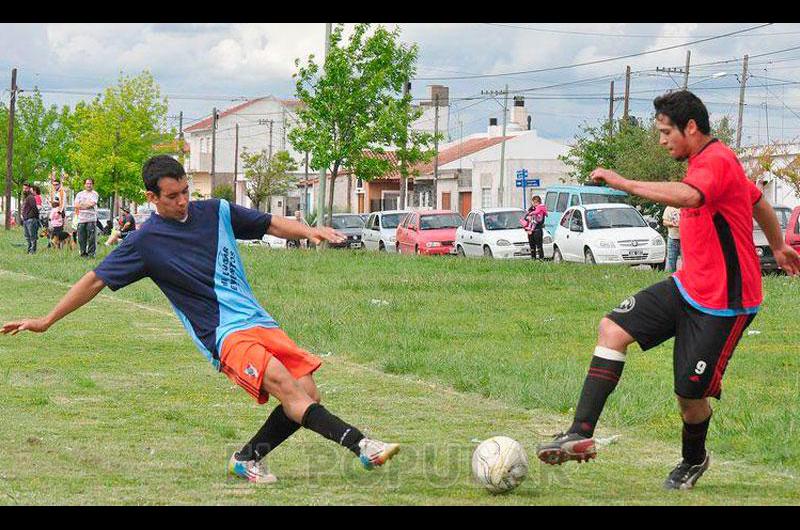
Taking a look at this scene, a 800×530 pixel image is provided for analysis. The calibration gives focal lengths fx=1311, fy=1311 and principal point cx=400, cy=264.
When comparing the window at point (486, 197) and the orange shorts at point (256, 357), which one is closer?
the orange shorts at point (256, 357)

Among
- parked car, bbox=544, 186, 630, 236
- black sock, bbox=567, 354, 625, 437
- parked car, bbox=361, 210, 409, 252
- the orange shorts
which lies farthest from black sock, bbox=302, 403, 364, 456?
parked car, bbox=361, 210, 409, 252

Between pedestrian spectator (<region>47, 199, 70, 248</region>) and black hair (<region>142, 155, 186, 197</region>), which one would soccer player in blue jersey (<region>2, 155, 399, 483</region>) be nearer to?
black hair (<region>142, 155, 186, 197</region>)

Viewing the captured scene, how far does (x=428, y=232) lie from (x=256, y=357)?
3186 centimetres

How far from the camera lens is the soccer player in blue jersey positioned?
6426mm

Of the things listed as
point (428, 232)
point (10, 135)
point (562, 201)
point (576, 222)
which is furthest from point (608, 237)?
point (10, 135)

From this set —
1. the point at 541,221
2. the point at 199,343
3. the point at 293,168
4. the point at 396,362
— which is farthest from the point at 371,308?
the point at 293,168

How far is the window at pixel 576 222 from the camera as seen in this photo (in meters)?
30.8

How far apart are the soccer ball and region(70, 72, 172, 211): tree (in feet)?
173

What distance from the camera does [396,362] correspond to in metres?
11.8

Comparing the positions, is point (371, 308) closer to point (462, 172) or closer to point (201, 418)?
point (201, 418)

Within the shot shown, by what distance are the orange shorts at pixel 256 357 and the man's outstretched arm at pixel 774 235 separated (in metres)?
2.34

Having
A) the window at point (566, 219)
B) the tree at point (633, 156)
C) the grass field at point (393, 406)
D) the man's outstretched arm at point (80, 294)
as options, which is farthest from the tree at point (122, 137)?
the man's outstretched arm at point (80, 294)

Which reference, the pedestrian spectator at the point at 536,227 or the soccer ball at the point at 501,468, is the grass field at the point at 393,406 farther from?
the pedestrian spectator at the point at 536,227

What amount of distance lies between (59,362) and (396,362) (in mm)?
3123
